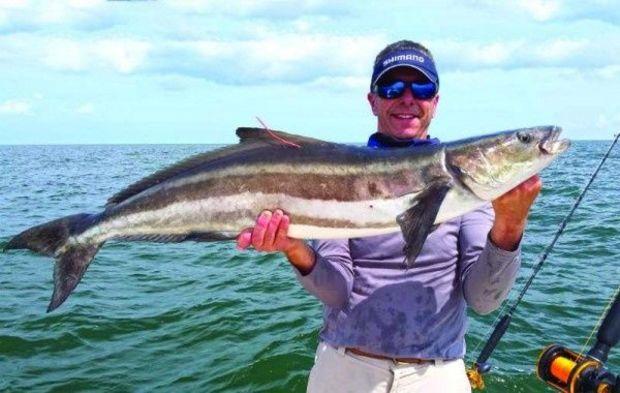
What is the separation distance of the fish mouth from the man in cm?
68

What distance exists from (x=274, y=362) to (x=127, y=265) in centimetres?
745

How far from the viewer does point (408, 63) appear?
14.7 feet

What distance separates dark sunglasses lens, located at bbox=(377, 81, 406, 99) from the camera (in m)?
4.52

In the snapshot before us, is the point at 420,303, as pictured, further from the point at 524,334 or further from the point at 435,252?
the point at 524,334

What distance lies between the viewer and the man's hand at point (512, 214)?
381 cm

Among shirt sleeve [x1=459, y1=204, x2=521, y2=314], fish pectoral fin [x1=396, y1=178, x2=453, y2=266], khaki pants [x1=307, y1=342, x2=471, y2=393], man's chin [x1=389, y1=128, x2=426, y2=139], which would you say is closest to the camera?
fish pectoral fin [x1=396, y1=178, x2=453, y2=266]

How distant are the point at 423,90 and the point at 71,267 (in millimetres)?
2908

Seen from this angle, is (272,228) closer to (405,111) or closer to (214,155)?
(214,155)

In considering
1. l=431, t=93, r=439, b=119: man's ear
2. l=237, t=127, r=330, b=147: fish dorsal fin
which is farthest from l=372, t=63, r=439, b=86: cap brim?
l=237, t=127, r=330, b=147: fish dorsal fin

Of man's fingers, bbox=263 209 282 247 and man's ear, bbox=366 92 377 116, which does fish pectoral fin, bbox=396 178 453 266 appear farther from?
man's ear, bbox=366 92 377 116

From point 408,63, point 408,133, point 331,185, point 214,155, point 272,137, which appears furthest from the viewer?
point 408,133

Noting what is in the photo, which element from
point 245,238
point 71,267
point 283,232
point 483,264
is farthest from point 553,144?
point 71,267

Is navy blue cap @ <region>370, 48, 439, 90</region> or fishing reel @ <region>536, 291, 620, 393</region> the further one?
navy blue cap @ <region>370, 48, 439, 90</region>

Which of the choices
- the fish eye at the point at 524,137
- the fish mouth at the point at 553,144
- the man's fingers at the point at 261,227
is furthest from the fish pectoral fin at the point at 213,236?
the fish mouth at the point at 553,144
